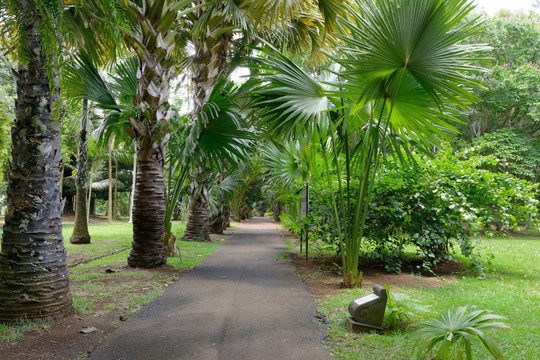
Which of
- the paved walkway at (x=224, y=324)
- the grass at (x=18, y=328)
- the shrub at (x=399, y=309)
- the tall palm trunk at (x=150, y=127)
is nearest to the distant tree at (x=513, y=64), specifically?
the tall palm trunk at (x=150, y=127)

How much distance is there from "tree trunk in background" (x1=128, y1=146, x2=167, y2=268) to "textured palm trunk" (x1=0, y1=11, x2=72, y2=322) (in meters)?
3.13

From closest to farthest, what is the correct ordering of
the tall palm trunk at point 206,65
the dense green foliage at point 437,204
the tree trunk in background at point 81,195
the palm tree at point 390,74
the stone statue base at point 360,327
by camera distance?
1. the stone statue base at point 360,327
2. the palm tree at point 390,74
3. the dense green foliage at point 437,204
4. the tall palm trunk at point 206,65
5. the tree trunk in background at point 81,195

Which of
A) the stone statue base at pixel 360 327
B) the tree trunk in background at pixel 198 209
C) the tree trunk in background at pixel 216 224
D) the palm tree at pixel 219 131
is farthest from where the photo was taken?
the tree trunk in background at pixel 216 224

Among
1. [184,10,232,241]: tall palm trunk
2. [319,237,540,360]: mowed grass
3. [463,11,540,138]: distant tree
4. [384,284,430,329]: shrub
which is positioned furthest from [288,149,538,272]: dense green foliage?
[463,11,540,138]: distant tree

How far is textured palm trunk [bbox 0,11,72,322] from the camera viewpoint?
409cm

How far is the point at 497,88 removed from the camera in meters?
18.5

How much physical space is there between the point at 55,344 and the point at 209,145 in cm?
465

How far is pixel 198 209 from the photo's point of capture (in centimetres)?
1387

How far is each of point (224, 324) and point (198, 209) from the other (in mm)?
9828

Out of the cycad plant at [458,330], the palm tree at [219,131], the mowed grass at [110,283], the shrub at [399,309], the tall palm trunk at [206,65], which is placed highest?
the tall palm trunk at [206,65]

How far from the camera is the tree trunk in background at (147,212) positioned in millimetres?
7609

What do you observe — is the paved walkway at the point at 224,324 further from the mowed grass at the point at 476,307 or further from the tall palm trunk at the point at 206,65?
the tall palm trunk at the point at 206,65

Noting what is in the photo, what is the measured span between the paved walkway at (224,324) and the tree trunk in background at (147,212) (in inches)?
41.0

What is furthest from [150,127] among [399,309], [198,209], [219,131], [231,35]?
[198,209]
